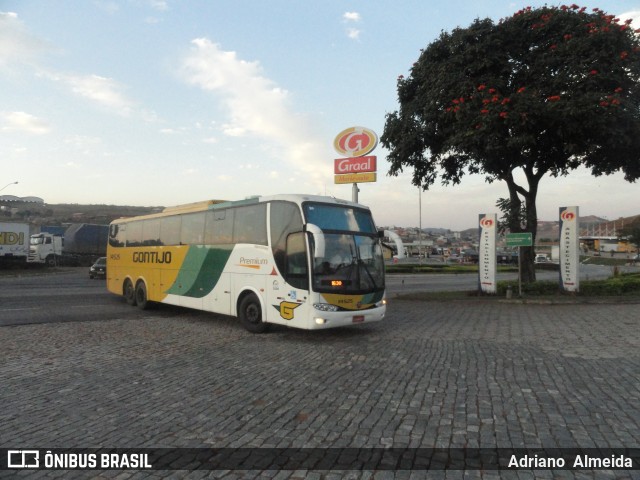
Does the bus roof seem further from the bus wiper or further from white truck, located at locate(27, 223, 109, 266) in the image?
white truck, located at locate(27, 223, 109, 266)

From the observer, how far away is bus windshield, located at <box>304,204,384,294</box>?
9375mm

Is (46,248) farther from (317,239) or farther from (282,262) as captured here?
(317,239)

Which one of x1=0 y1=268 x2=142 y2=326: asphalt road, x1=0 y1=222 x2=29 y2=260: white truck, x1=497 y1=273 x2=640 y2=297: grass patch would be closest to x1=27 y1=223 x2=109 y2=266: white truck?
x1=0 y1=222 x2=29 y2=260: white truck

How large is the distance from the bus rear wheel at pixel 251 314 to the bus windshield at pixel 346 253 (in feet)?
6.15

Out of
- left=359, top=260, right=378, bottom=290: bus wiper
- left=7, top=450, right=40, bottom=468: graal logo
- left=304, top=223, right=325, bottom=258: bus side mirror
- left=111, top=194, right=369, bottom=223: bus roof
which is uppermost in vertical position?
left=111, top=194, right=369, bottom=223: bus roof

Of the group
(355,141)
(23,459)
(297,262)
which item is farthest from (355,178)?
(23,459)

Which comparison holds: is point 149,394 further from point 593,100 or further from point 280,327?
point 593,100

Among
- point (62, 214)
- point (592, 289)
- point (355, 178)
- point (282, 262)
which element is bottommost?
point (592, 289)

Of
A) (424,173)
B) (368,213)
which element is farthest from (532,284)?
(368,213)

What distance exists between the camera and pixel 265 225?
33.9ft

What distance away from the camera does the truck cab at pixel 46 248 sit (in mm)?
39562

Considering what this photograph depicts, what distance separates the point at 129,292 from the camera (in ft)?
52.4

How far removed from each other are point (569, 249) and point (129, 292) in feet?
52.4

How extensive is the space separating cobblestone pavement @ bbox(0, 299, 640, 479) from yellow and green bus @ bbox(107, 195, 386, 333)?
679 millimetres
